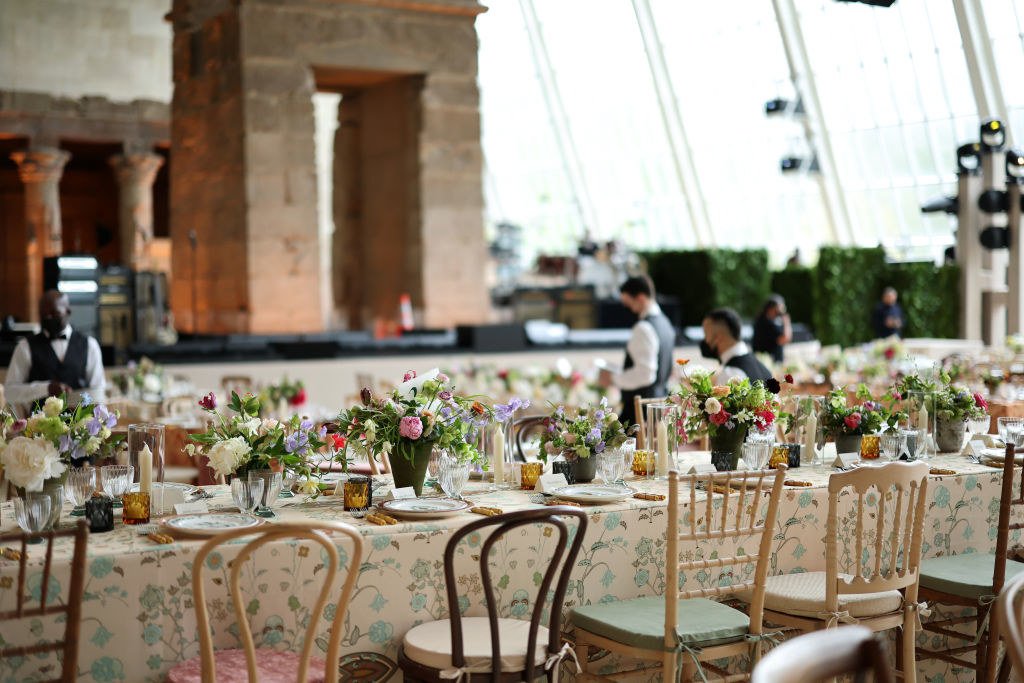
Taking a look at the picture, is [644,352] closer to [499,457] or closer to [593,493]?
[499,457]

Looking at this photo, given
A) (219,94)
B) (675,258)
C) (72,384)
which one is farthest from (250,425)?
(675,258)

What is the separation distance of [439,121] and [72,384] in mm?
6586

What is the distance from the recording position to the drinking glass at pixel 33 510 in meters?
3.16

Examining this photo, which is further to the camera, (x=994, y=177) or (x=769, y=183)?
(x=769, y=183)

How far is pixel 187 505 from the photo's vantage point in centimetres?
345

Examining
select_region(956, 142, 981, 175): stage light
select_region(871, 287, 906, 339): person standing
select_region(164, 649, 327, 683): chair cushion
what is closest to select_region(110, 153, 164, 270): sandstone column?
select_region(871, 287, 906, 339): person standing

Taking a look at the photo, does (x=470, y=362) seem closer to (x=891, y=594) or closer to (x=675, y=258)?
(x=891, y=594)

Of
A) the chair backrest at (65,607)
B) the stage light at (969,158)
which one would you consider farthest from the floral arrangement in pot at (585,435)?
the stage light at (969,158)

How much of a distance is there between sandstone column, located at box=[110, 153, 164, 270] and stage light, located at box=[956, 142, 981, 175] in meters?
13.4

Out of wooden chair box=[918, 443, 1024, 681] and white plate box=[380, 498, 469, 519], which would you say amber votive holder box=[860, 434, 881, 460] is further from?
white plate box=[380, 498, 469, 519]

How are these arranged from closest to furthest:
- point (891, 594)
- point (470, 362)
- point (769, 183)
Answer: point (891, 594), point (470, 362), point (769, 183)

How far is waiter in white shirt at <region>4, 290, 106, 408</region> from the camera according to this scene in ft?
19.7

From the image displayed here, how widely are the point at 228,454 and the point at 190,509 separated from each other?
0.23 meters

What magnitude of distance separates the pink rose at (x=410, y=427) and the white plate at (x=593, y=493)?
52cm
